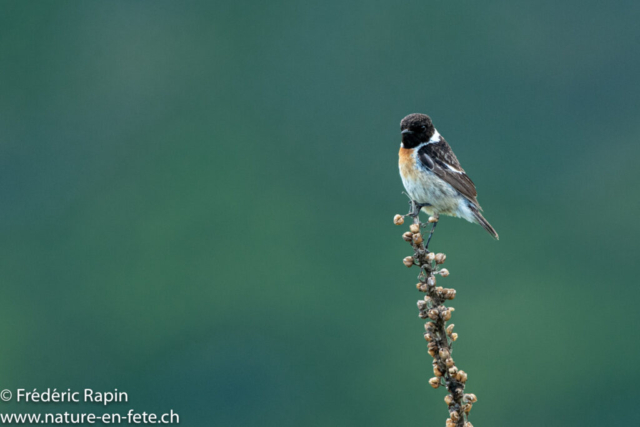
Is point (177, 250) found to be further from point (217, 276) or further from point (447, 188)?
point (447, 188)

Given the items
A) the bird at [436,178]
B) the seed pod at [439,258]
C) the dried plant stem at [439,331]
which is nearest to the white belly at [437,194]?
the bird at [436,178]

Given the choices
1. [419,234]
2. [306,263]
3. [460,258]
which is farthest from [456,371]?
[306,263]

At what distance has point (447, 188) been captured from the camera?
9180 millimetres

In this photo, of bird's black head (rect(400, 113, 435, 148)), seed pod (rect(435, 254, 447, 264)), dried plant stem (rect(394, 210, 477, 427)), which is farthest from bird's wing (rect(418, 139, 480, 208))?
seed pod (rect(435, 254, 447, 264))

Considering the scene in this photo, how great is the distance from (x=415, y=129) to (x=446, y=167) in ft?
1.86

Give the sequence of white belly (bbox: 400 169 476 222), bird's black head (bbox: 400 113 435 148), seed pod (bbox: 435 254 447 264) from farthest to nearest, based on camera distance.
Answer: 1. white belly (bbox: 400 169 476 222)
2. bird's black head (bbox: 400 113 435 148)
3. seed pod (bbox: 435 254 447 264)

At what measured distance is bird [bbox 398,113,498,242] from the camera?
9172mm

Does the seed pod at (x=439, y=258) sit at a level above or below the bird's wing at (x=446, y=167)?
below

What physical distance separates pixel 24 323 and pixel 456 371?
6728 centimetres

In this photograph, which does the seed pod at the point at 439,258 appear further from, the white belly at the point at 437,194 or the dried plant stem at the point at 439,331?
the white belly at the point at 437,194

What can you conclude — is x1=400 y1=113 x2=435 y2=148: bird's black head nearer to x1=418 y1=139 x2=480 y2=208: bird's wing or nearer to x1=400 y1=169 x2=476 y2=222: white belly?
x1=418 y1=139 x2=480 y2=208: bird's wing

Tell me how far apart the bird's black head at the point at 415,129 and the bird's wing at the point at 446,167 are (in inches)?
4.4

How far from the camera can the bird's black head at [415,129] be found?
8.90 metres

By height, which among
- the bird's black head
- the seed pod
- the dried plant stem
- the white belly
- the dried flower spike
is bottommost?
the dried flower spike
